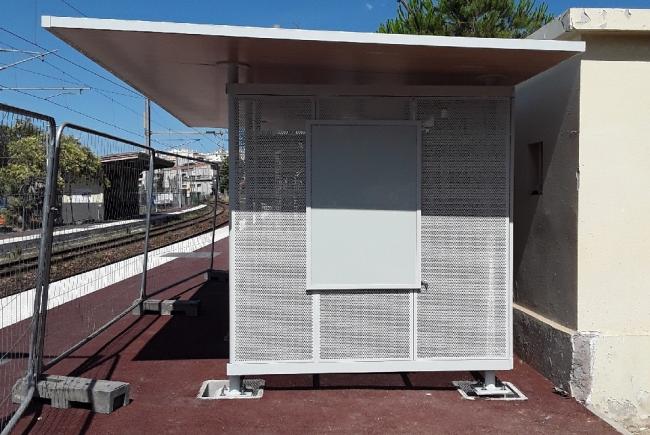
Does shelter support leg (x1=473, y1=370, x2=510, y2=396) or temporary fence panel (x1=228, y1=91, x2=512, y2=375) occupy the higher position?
temporary fence panel (x1=228, y1=91, x2=512, y2=375)

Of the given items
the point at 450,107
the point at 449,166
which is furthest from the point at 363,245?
the point at 450,107

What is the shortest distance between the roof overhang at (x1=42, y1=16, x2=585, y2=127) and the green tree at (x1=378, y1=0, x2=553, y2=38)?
6.86m

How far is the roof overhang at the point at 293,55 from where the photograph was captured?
12.7ft

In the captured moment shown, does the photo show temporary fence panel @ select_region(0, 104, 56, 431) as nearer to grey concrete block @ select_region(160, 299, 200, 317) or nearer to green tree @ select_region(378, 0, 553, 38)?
grey concrete block @ select_region(160, 299, 200, 317)

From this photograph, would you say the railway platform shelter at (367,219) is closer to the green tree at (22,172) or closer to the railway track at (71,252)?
the green tree at (22,172)

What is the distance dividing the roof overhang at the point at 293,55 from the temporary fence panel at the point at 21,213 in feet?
2.32

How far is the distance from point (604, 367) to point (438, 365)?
4.34 ft

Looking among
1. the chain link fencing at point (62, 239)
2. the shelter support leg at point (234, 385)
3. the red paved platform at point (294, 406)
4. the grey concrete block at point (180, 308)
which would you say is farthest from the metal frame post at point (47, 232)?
the grey concrete block at point (180, 308)

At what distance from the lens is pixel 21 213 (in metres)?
4.24

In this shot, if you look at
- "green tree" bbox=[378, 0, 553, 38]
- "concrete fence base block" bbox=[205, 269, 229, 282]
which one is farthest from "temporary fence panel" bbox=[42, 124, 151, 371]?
"green tree" bbox=[378, 0, 553, 38]

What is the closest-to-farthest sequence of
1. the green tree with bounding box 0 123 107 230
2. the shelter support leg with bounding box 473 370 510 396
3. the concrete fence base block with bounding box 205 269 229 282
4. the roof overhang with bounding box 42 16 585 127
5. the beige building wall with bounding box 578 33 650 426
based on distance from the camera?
the roof overhang with bounding box 42 16 585 127 < the green tree with bounding box 0 123 107 230 < the beige building wall with bounding box 578 33 650 426 < the shelter support leg with bounding box 473 370 510 396 < the concrete fence base block with bounding box 205 269 229 282

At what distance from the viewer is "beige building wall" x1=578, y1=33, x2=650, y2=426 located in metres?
4.74

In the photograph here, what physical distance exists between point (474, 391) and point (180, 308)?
4392mm

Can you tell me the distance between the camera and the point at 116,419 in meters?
4.41
